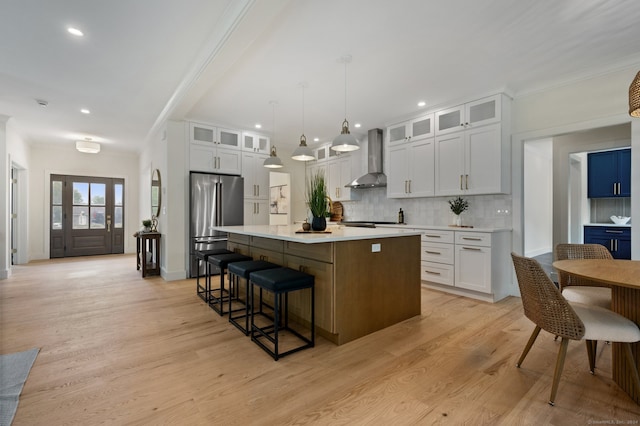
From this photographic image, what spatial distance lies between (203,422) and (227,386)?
0.33m

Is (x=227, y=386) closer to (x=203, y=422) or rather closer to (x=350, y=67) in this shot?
(x=203, y=422)

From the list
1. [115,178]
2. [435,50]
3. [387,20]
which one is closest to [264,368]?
[387,20]

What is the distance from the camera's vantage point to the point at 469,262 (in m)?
3.82

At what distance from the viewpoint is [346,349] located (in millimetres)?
2367

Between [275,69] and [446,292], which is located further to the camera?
[446,292]

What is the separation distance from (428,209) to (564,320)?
11.0ft

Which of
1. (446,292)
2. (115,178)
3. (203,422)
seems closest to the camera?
(203,422)

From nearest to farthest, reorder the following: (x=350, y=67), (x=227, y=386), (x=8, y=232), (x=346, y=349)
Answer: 1. (x=227, y=386)
2. (x=346, y=349)
3. (x=350, y=67)
4. (x=8, y=232)

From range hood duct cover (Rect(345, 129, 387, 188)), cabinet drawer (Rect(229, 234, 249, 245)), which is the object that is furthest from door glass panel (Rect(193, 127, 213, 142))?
range hood duct cover (Rect(345, 129, 387, 188))

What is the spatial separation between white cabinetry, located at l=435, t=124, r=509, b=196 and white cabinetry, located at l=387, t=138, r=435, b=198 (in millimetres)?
136

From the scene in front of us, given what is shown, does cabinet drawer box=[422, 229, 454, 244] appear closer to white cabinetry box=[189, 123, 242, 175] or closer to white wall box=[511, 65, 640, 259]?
white wall box=[511, 65, 640, 259]

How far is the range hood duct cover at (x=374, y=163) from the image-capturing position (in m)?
5.51

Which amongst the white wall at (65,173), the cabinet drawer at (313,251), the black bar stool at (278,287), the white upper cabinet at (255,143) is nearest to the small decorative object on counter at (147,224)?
the white upper cabinet at (255,143)

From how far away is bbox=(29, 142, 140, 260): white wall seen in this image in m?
6.85
